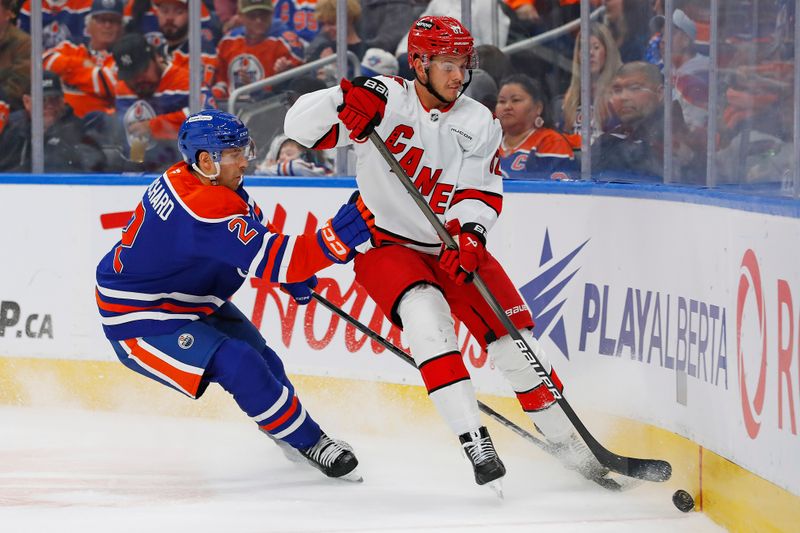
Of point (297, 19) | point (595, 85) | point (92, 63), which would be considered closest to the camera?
point (595, 85)

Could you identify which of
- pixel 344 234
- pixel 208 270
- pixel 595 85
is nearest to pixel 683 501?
pixel 344 234

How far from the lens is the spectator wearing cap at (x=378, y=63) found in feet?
16.5

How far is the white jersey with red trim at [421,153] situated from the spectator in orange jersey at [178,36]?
1678 mm

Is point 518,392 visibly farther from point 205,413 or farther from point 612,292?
point 205,413

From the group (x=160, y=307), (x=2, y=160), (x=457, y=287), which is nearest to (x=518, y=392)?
(x=457, y=287)

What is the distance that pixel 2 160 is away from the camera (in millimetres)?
5402

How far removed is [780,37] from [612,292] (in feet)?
3.61

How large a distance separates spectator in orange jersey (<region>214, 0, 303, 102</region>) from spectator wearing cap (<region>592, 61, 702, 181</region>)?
4.90 feet

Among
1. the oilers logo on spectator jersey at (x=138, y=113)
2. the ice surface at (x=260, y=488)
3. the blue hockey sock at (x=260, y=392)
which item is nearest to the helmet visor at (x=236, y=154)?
the blue hockey sock at (x=260, y=392)

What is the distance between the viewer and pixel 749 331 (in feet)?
10.1

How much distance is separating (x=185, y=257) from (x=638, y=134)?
5.16ft

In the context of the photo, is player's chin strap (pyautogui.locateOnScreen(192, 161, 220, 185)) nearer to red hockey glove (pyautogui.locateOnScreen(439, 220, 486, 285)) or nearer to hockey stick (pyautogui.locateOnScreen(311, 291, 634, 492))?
hockey stick (pyautogui.locateOnScreen(311, 291, 634, 492))

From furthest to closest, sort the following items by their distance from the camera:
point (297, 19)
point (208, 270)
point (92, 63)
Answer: point (92, 63)
point (297, 19)
point (208, 270)

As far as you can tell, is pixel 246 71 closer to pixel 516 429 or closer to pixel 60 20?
pixel 60 20
